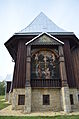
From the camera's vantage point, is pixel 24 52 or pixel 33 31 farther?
Result: pixel 33 31

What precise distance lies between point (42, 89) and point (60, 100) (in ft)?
6.64

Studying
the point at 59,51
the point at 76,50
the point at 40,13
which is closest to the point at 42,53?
the point at 59,51

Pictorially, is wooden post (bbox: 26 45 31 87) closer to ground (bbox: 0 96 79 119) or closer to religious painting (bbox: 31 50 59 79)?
religious painting (bbox: 31 50 59 79)

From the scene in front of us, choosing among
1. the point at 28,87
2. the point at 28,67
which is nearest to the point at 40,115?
the point at 28,87

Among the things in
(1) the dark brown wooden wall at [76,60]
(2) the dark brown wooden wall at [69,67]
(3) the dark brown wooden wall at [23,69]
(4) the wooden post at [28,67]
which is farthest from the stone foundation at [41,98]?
(1) the dark brown wooden wall at [76,60]

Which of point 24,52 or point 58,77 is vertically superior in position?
point 24,52

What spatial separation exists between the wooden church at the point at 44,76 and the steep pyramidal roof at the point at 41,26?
A: 1012 millimetres

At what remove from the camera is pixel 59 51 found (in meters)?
13.8

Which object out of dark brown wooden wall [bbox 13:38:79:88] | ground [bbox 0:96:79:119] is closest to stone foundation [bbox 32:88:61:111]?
ground [bbox 0:96:79:119]

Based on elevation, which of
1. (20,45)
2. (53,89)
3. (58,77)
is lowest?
(53,89)

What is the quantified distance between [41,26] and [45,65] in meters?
6.75

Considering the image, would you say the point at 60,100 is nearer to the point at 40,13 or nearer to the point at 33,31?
the point at 33,31

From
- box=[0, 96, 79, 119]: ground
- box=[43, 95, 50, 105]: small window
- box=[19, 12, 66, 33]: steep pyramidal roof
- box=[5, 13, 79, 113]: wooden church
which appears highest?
box=[19, 12, 66, 33]: steep pyramidal roof

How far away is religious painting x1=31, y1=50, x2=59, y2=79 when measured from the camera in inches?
528
